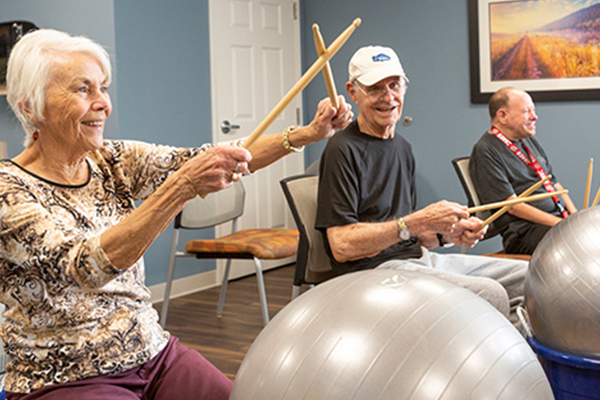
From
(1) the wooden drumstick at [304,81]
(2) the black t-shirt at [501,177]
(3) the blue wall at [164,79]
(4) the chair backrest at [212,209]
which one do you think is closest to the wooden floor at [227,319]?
(3) the blue wall at [164,79]

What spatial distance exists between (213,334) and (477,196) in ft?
5.00

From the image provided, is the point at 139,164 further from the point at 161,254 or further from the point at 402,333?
the point at 161,254

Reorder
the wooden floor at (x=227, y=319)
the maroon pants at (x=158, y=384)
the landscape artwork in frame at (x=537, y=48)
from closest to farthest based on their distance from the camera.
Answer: the maroon pants at (x=158, y=384)
the wooden floor at (x=227, y=319)
the landscape artwork in frame at (x=537, y=48)

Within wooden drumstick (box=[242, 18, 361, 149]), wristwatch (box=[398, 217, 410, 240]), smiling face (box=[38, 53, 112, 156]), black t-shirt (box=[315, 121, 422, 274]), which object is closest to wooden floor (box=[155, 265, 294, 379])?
black t-shirt (box=[315, 121, 422, 274])

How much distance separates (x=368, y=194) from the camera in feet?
7.62

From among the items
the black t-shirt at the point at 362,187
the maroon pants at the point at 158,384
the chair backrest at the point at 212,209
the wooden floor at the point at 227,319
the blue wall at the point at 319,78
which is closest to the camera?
the maroon pants at the point at 158,384

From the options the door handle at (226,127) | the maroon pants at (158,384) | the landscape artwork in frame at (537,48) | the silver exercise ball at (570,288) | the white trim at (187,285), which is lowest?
the white trim at (187,285)

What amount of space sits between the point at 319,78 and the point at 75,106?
4.34 metres

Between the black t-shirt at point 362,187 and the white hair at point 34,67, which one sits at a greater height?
the white hair at point 34,67

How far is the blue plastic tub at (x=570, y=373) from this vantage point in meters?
1.65

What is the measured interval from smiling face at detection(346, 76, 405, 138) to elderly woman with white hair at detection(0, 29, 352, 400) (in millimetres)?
803

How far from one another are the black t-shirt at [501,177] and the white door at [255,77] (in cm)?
219

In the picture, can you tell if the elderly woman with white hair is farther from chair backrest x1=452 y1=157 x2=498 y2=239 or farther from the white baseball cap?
chair backrest x1=452 y1=157 x2=498 y2=239

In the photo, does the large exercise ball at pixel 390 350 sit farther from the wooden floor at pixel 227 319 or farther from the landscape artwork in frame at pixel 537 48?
the landscape artwork in frame at pixel 537 48
